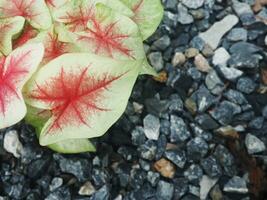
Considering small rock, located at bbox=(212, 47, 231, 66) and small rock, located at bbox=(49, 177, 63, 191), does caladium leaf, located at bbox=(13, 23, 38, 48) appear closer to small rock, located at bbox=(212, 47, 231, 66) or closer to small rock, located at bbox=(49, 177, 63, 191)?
small rock, located at bbox=(49, 177, 63, 191)

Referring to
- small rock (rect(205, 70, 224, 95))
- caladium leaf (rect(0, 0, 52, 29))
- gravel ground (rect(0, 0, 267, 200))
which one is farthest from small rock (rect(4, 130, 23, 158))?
small rock (rect(205, 70, 224, 95))

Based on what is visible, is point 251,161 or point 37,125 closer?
point 37,125

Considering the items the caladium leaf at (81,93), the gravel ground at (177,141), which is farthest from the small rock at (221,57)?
the caladium leaf at (81,93)

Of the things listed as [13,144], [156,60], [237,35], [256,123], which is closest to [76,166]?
[13,144]

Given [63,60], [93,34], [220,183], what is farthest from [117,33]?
[220,183]

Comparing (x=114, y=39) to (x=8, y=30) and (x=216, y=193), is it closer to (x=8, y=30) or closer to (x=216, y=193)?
(x=8, y=30)

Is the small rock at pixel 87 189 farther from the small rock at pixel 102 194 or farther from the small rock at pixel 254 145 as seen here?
the small rock at pixel 254 145

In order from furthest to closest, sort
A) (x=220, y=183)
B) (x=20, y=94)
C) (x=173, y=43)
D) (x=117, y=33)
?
(x=173, y=43) < (x=220, y=183) < (x=117, y=33) < (x=20, y=94)

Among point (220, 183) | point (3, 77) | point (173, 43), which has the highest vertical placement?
point (3, 77)

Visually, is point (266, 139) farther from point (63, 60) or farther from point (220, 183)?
point (63, 60)
